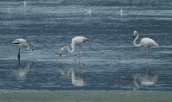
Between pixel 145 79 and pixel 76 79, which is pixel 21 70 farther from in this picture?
pixel 145 79

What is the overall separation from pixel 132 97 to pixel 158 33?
19362 millimetres

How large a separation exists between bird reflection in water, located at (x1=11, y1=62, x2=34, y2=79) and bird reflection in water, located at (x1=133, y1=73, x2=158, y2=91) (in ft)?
14.8

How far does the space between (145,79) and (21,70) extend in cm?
557

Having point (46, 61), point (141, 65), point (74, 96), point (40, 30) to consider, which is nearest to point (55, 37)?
point (40, 30)

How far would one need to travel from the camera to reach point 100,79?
15.2m

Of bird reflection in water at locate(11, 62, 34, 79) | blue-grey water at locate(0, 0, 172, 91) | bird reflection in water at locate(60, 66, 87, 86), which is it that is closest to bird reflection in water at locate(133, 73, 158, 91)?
blue-grey water at locate(0, 0, 172, 91)

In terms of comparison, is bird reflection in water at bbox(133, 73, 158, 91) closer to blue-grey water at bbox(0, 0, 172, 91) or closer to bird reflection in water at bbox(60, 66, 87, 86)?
blue-grey water at bbox(0, 0, 172, 91)

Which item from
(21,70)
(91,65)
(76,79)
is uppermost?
(91,65)

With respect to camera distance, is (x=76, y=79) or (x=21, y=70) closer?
(x=76, y=79)

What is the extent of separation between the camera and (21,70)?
17.3 m

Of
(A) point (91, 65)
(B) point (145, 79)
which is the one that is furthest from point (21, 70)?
(B) point (145, 79)

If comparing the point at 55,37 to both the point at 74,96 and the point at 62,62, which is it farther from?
the point at 74,96

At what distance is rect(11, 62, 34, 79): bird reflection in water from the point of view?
635 inches

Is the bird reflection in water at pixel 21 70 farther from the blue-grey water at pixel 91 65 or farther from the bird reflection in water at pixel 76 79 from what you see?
the bird reflection in water at pixel 76 79
